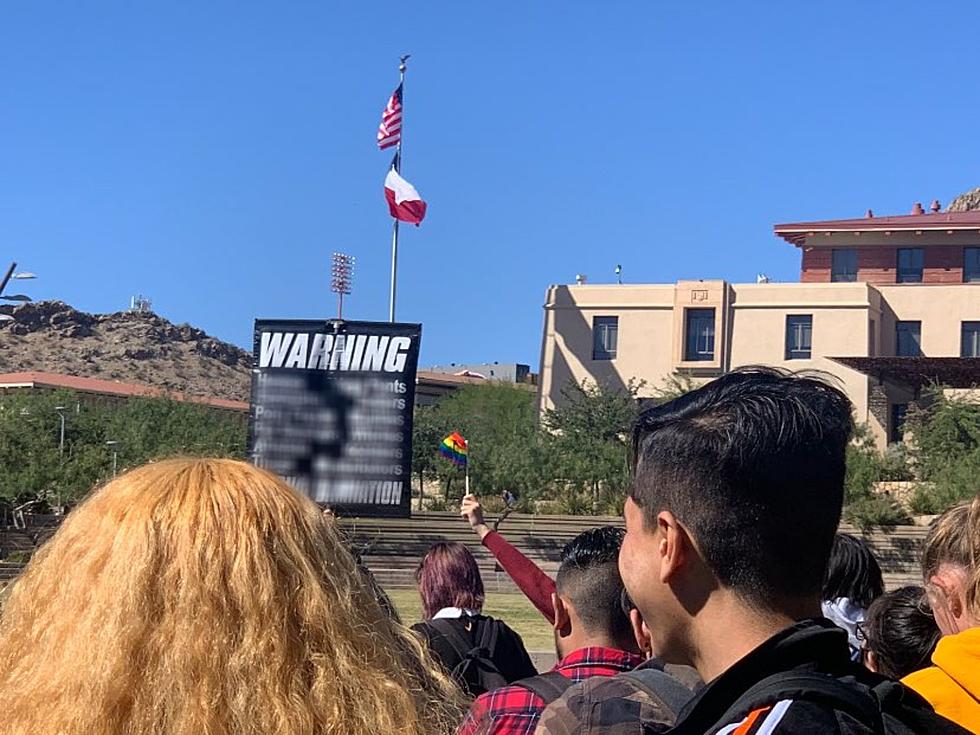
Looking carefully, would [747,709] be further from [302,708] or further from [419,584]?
[419,584]

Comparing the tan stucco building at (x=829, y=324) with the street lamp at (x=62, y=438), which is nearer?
A: the street lamp at (x=62, y=438)

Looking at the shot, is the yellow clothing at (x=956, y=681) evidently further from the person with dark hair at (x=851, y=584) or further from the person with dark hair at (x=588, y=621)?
the person with dark hair at (x=851, y=584)

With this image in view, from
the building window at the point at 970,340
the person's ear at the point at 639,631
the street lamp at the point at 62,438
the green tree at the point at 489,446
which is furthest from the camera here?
the building window at the point at 970,340

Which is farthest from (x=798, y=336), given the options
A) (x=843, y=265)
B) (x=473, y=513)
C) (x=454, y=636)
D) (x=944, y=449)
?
(x=454, y=636)

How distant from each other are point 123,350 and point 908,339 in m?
79.1

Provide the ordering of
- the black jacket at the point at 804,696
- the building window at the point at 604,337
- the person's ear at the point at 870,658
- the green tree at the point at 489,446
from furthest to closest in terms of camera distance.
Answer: the building window at the point at 604,337, the green tree at the point at 489,446, the person's ear at the point at 870,658, the black jacket at the point at 804,696

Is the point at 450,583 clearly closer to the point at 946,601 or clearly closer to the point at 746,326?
the point at 946,601

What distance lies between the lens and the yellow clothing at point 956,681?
9.64 ft

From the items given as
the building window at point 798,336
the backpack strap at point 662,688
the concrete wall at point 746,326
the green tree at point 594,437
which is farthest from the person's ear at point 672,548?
the building window at point 798,336

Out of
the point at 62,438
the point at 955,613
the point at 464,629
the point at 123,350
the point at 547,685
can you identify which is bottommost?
the point at 62,438

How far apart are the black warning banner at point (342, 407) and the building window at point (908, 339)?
41.3 meters

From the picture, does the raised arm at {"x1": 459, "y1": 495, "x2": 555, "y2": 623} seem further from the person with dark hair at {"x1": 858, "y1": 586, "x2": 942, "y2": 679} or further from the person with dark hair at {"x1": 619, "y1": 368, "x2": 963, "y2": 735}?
the person with dark hair at {"x1": 619, "y1": 368, "x2": 963, "y2": 735}

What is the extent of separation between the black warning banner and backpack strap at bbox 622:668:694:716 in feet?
68.5

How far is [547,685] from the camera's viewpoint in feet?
11.9
